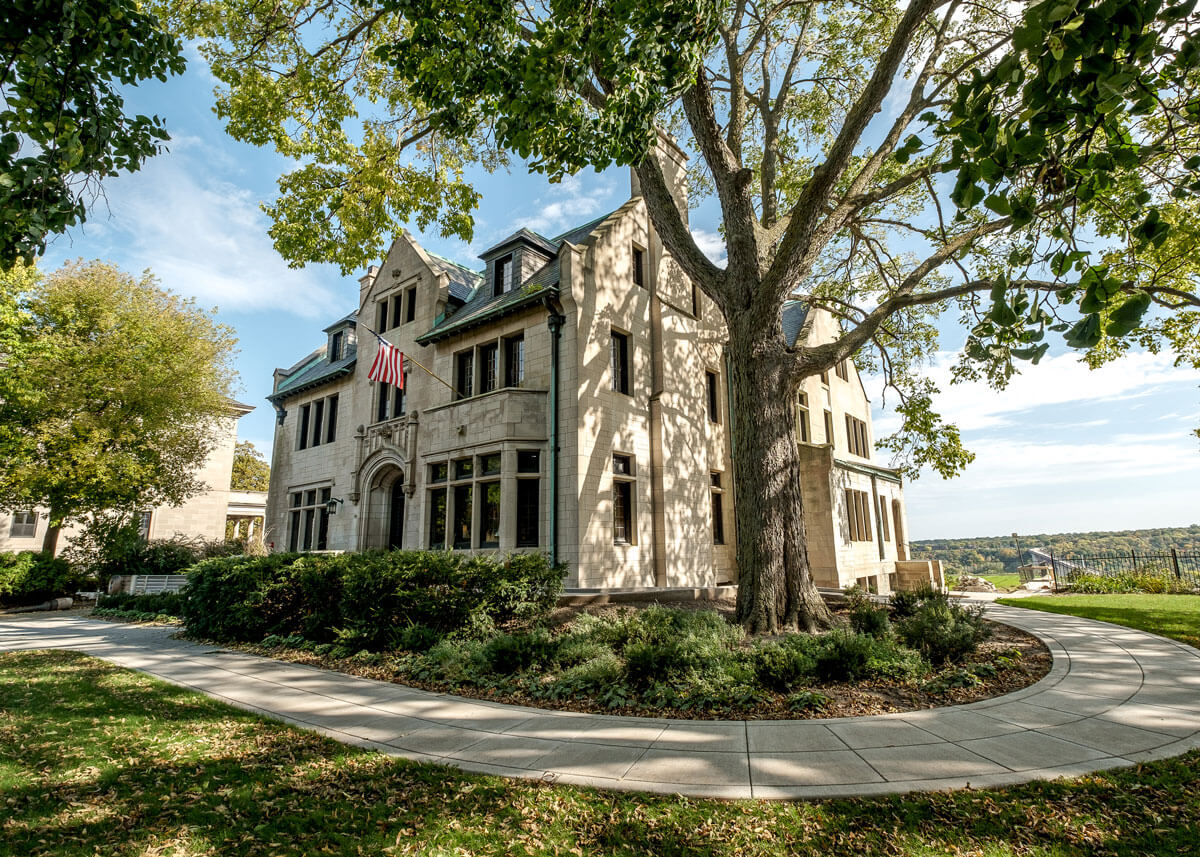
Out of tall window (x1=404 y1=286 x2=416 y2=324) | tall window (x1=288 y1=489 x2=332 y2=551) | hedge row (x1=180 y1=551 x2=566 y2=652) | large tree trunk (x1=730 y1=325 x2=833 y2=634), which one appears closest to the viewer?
large tree trunk (x1=730 y1=325 x2=833 y2=634)

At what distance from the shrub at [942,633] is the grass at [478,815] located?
11.1ft

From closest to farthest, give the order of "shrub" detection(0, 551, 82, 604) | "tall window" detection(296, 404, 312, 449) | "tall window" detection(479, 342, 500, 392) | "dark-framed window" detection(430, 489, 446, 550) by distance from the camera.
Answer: "dark-framed window" detection(430, 489, 446, 550)
"tall window" detection(479, 342, 500, 392)
"shrub" detection(0, 551, 82, 604)
"tall window" detection(296, 404, 312, 449)

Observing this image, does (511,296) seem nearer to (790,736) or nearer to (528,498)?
(528,498)

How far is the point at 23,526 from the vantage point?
88.0 ft

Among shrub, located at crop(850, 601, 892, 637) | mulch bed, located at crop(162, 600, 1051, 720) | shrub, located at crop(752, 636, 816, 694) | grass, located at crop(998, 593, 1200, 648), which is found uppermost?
shrub, located at crop(850, 601, 892, 637)

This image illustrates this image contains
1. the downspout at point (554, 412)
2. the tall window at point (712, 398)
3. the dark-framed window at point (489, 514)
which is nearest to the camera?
the downspout at point (554, 412)

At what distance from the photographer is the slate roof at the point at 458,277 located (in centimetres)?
1975

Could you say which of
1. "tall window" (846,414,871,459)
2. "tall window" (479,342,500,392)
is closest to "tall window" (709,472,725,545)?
"tall window" (479,342,500,392)

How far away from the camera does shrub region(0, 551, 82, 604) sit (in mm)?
19188

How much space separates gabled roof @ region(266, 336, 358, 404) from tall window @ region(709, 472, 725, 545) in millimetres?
14086

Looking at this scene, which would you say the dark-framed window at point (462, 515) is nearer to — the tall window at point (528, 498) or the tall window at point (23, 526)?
the tall window at point (528, 498)

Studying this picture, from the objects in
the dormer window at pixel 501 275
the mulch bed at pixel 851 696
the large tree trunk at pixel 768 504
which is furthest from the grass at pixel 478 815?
the dormer window at pixel 501 275

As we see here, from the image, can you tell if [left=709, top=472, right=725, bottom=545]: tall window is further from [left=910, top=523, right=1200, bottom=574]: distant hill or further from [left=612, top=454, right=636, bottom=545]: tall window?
[left=910, top=523, right=1200, bottom=574]: distant hill

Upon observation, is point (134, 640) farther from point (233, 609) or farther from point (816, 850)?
point (816, 850)
